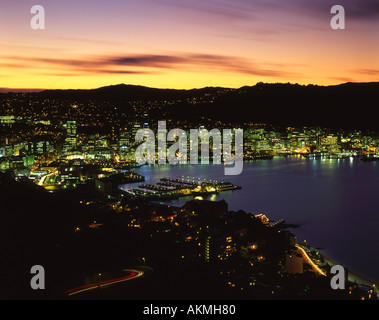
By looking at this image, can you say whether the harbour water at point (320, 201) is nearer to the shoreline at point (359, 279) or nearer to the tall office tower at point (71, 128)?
the shoreline at point (359, 279)

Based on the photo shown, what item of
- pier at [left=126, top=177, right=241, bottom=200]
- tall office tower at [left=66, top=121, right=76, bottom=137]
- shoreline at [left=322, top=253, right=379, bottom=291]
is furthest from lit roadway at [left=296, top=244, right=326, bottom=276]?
tall office tower at [left=66, top=121, right=76, bottom=137]

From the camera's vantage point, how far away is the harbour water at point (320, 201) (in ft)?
17.5

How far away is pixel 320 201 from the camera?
8859 millimetres

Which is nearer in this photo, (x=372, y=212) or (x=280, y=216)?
(x=280, y=216)

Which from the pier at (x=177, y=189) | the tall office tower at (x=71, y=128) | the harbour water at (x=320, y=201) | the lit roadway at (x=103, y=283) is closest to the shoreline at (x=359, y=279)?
the harbour water at (x=320, y=201)

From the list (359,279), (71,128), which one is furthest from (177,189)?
(71,128)

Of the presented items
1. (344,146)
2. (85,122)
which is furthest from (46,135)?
(344,146)

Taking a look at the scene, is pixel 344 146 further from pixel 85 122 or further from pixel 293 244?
pixel 293 244

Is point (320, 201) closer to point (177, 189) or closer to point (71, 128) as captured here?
point (177, 189)

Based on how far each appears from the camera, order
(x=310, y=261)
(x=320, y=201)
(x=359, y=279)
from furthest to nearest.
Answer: (x=320, y=201)
(x=310, y=261)
(x=359, y=279)

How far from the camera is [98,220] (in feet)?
15.7

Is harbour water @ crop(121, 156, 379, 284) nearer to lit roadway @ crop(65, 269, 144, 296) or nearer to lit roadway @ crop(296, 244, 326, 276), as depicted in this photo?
lit roadway @ crop(296, 244, 326, 276)

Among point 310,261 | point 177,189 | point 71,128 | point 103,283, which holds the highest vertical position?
point 71,128
